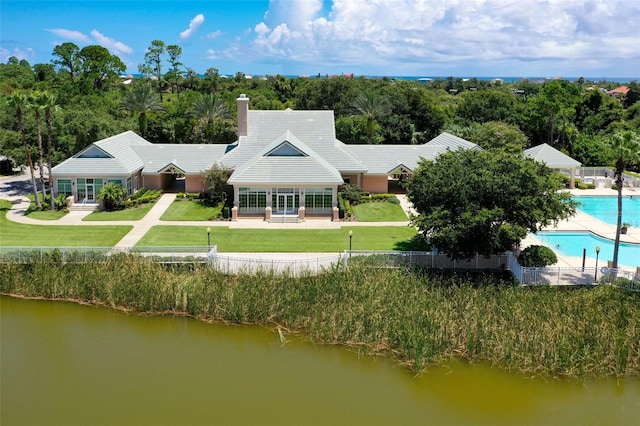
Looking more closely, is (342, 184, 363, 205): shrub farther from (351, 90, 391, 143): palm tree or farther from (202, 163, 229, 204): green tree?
(351, 90, 391, 143): palm tree

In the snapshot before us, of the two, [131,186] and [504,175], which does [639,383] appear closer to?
[504,175]

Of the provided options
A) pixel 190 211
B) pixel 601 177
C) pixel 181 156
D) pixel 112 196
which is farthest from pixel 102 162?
pixel 601 177

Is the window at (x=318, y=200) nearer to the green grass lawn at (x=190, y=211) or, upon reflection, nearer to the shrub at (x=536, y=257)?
the green grass lawn at (x=190, y=211)

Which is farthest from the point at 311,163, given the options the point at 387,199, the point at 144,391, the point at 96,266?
the point at 144,391

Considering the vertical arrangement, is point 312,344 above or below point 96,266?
below

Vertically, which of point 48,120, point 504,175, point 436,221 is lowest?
point 436,221

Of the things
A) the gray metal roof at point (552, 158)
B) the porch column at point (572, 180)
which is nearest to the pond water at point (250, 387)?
the porch column at point (572, 180)
